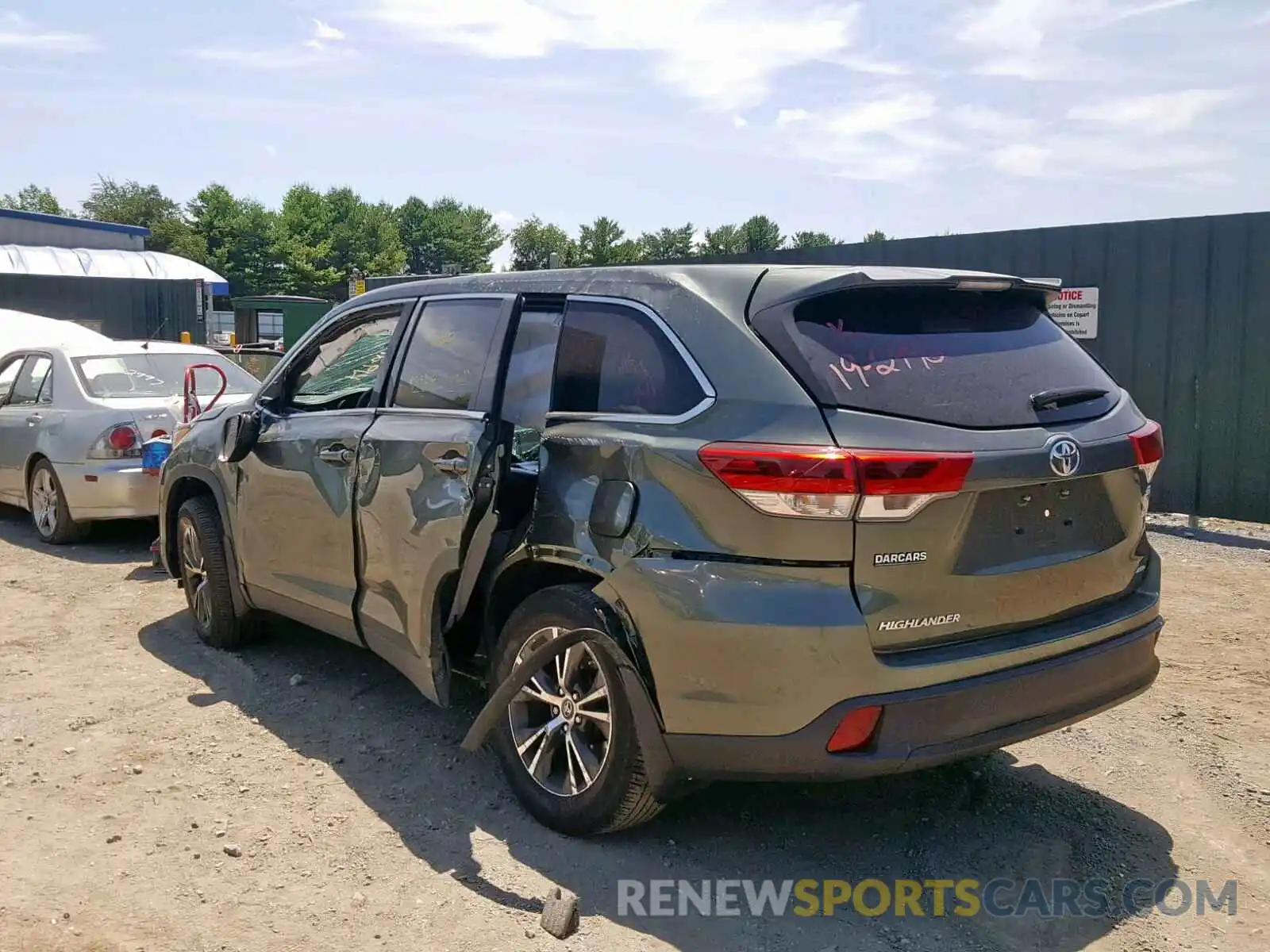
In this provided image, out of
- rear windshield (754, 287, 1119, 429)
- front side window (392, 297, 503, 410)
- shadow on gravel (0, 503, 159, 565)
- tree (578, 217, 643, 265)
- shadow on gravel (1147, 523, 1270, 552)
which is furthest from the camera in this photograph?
tree (578, 217, 643, 265)

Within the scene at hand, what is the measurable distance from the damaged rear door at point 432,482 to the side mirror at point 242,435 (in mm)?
1059

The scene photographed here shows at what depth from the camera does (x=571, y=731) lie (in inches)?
142

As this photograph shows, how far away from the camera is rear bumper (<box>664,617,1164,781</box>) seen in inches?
118

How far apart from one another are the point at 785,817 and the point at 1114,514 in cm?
150

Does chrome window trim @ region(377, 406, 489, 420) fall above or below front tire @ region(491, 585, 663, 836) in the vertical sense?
above

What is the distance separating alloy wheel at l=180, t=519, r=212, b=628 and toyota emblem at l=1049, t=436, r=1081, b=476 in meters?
4.29

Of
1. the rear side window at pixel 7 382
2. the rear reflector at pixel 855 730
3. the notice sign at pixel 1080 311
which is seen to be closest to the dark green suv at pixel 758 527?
the rear reflector at pixel 855 730

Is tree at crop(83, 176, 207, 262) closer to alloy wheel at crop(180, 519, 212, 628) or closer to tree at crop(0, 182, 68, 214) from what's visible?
tree at crop(0, 182, 68, 214)

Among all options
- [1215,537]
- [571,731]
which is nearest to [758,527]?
[571,731]

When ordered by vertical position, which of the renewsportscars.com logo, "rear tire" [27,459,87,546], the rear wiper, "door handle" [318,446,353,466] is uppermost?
the rear wiper

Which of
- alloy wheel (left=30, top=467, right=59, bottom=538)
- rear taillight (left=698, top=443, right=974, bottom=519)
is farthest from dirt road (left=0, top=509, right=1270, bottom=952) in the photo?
alloy wheel (left=30, top=467, right=59, bottom=538)

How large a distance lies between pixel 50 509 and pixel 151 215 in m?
84.5

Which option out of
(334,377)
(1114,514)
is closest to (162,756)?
(334,377)

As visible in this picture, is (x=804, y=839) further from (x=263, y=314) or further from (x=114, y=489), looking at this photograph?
(x=263, y=314)
